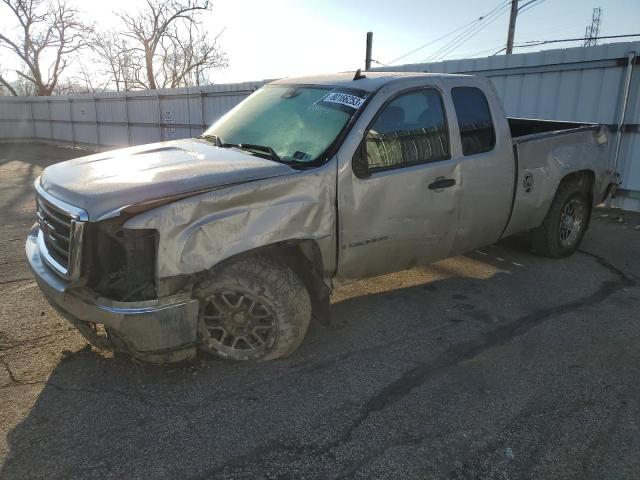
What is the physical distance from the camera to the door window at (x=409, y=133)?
11.8 ft

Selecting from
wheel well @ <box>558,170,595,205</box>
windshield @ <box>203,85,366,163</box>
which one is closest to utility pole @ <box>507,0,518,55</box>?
wheel well @ <box>558,170,595,205</box>

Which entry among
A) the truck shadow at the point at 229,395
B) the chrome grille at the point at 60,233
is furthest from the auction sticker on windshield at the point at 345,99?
the chrome grille at the point at 60,233

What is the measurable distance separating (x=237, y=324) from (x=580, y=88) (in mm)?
7613

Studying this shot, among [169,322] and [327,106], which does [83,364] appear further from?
[327,106]

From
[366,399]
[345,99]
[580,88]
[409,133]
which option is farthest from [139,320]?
[580,88]

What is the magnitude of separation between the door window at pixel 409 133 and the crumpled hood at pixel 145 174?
2.49ft

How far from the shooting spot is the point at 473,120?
4.24 m

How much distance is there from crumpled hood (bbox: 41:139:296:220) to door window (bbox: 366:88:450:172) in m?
0.76

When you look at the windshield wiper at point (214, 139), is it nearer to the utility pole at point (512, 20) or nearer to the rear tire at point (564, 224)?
the rear tire at point (564, 224)

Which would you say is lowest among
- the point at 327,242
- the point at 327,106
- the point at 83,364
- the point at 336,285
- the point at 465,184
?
the point at 83,364

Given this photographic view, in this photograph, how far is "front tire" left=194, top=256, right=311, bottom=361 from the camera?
9.99 ft

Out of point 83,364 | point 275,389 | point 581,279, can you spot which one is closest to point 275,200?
point 275,389

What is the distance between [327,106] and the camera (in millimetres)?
3738

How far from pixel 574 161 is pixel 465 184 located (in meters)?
1.96
